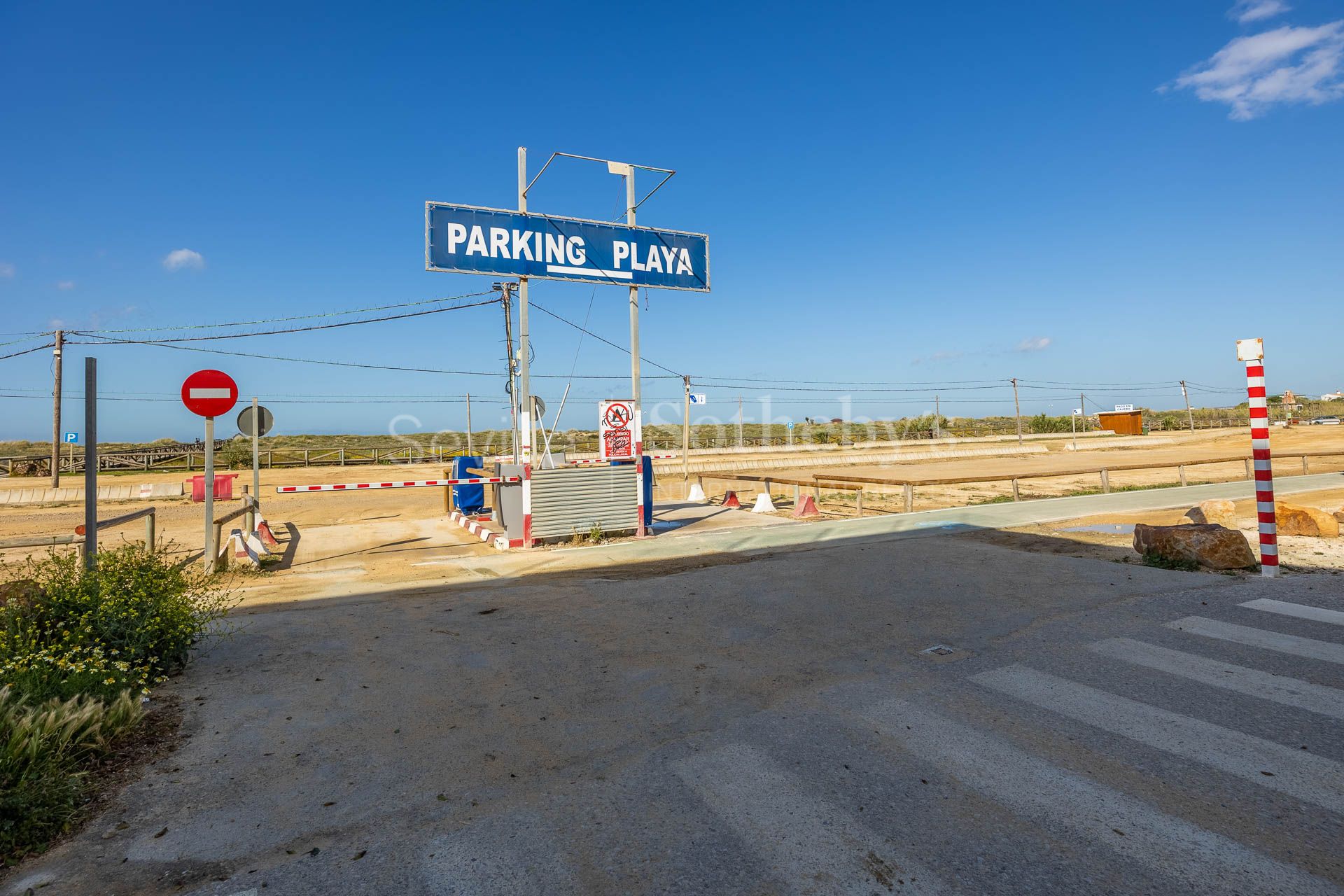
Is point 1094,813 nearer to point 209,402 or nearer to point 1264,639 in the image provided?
point 1264,639

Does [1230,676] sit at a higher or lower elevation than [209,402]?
lower

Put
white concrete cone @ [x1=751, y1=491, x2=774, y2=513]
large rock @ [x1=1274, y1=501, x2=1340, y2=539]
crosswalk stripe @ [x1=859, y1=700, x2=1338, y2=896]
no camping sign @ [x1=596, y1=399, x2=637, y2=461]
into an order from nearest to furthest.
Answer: crosswalk stripe @ [x1=859, y1=700, x2=1338, y2=896]
large rock @ [x1=1274, y1=501, x2=1340, y2=539]
no camping sign @ [x1=596, y1=399, x2=637, y2=461]
white concrete cone @ [x1=751, y1=491, x2=774, y2=513]

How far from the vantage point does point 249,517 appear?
12672 mm

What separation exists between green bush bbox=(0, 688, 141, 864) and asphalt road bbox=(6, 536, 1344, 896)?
162mm

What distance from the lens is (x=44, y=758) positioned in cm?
346

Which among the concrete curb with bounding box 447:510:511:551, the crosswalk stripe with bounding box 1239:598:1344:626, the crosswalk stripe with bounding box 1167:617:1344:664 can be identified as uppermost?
the concrete curb with bounding box 447:510:511:551

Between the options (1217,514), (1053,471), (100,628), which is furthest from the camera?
(1053,471)

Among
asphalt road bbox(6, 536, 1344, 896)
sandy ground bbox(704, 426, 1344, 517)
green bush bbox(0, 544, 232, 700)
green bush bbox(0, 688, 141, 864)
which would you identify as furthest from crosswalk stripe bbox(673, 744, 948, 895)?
sandy ground bbox(704, 426, 1344, 517)

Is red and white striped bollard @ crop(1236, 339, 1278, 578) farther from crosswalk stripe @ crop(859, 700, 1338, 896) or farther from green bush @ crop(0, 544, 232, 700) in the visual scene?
green bush @ crop(0, 544, 232, 700)

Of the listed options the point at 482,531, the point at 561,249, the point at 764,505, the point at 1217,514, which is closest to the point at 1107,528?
the point at 1217,514

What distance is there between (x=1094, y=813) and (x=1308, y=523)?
10.1 m

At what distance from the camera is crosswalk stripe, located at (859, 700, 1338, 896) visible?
2779 millimetres

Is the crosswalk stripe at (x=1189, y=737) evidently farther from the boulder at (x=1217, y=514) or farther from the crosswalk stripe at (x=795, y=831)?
the boulder at (x=1217, y=514)

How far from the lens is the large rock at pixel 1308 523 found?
10109mm
